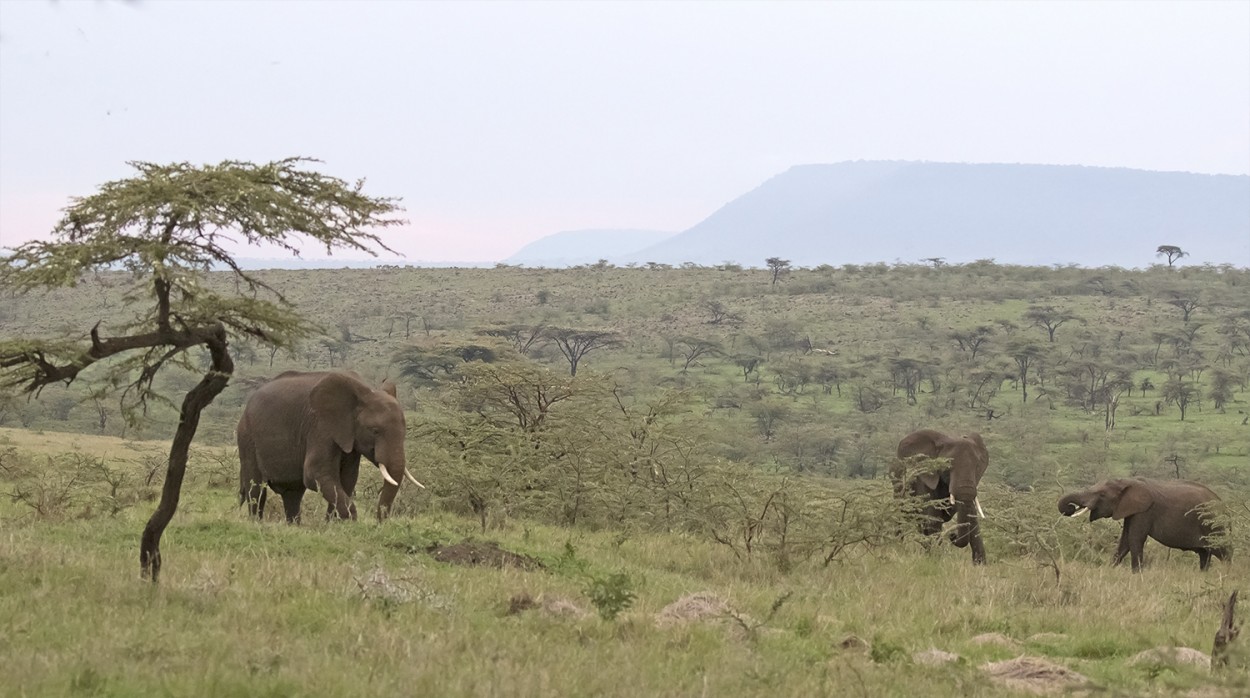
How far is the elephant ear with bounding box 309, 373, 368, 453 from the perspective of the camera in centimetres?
1389

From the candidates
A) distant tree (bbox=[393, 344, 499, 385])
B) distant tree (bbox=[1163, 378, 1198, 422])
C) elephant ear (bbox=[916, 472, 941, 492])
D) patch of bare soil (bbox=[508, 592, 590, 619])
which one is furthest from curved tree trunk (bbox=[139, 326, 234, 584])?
distant tree (bbox=[1163, 378, 1198, 422])

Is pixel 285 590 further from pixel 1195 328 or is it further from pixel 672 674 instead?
pixel 1195 328

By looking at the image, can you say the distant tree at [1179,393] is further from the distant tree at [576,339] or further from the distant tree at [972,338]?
the distant tree at [576,339]

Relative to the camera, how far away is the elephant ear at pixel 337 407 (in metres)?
13.9

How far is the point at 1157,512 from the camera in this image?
19812 mm

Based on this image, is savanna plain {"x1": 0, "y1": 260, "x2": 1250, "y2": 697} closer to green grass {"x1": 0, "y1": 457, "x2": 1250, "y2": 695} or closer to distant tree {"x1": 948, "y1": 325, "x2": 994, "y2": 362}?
green grass {"x1": 0, "y1": 457, "x2": 1250, "y2": 695}

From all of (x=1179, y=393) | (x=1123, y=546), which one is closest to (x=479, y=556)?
(x=1123, y=546)

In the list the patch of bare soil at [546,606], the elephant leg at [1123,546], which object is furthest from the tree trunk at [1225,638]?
the elephant leg at [1123,546]

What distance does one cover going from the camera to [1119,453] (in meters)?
48.4

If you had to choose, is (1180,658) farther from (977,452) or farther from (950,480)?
(977,452)

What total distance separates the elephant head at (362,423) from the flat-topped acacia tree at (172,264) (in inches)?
202

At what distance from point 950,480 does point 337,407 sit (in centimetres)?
914

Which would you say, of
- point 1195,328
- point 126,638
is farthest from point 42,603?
point 1195,328

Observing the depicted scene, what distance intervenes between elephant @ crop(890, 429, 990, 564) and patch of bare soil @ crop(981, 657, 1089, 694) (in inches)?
336
